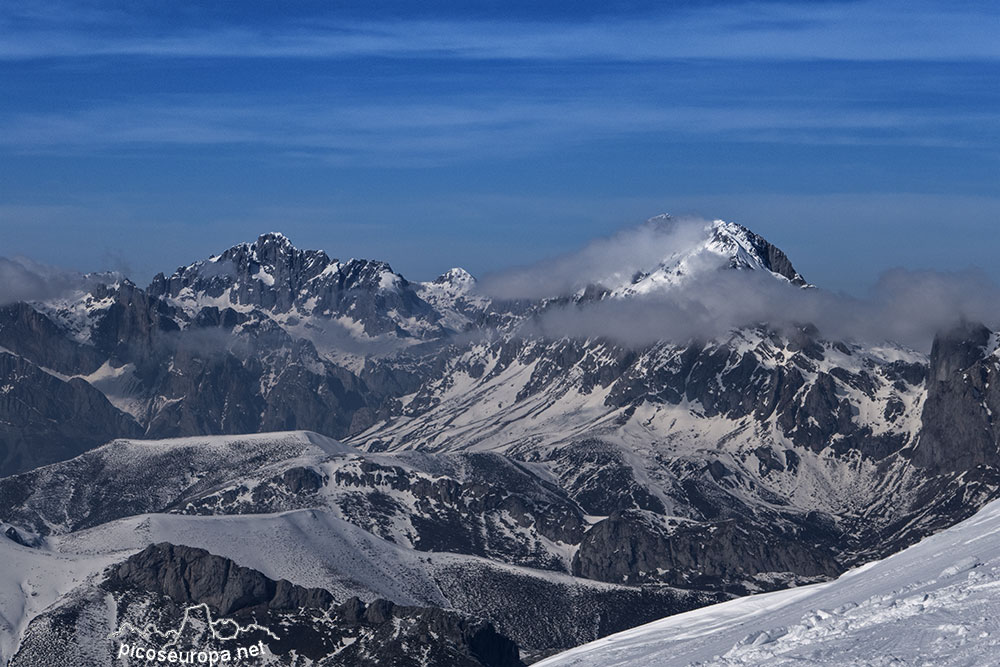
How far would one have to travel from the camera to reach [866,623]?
83562mm

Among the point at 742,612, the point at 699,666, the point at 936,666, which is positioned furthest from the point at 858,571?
the point at 936,666

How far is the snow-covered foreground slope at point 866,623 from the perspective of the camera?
77.1 meters

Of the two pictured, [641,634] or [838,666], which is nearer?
[838,666]

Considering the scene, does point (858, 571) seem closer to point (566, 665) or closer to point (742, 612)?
point (742, 612)

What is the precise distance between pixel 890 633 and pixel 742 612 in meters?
21.7

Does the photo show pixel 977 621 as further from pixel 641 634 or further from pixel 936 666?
pixel 641 634

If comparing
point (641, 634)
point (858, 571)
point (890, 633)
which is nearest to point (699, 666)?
point (890, 633)

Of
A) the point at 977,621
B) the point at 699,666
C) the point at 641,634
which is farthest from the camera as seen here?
the point at 641,634

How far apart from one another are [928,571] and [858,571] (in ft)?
36.0

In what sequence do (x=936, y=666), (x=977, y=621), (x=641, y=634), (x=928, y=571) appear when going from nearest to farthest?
1. (x=936, y=666)
2. (x=977, y=621)
3. (x=928, y=571)
4. (x=641, y=634)

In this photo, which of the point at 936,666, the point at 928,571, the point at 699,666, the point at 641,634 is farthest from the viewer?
the point at 641,634

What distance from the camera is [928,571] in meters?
93.2

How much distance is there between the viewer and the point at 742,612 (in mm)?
101188

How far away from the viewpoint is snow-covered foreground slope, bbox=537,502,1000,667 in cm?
7706
